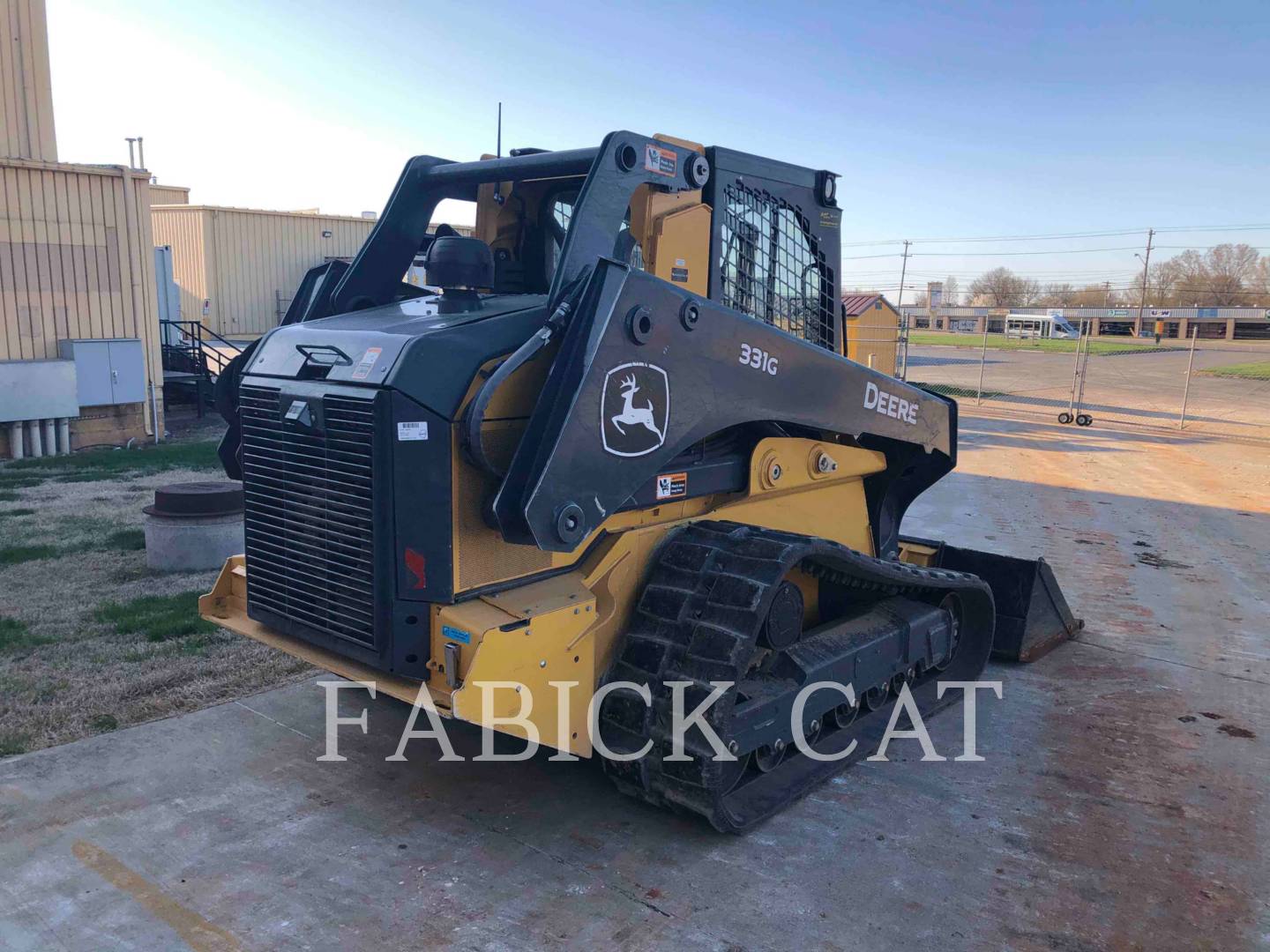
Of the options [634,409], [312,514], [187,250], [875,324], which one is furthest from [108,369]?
[634,409]

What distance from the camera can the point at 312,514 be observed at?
396 centimetres

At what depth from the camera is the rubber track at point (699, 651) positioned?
392 cm

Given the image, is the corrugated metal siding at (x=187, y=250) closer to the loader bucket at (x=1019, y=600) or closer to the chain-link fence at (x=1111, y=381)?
the chain-link fence at (x=1111, y=381)

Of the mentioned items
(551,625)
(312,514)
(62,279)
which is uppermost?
(62,279)

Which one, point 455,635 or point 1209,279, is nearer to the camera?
point 455,635

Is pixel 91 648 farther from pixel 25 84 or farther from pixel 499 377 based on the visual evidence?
pixel 25 84

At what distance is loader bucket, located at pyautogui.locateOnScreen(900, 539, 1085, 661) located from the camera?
634 centimetres

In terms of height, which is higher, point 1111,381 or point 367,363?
point 367,363

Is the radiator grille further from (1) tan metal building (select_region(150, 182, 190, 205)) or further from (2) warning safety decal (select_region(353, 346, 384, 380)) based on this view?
(1) tan metal building (select_region(150, 182, 190, 205))

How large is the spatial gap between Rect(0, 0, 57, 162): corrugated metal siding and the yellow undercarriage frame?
1270cm

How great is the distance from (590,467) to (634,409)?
0.99 ft

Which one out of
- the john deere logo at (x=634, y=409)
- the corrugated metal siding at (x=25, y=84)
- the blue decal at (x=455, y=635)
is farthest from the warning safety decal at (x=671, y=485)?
the corrugated metal siding at (x=25, y=84)

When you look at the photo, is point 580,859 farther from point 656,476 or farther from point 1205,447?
point 1205,447

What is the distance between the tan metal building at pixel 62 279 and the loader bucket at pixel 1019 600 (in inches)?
461
